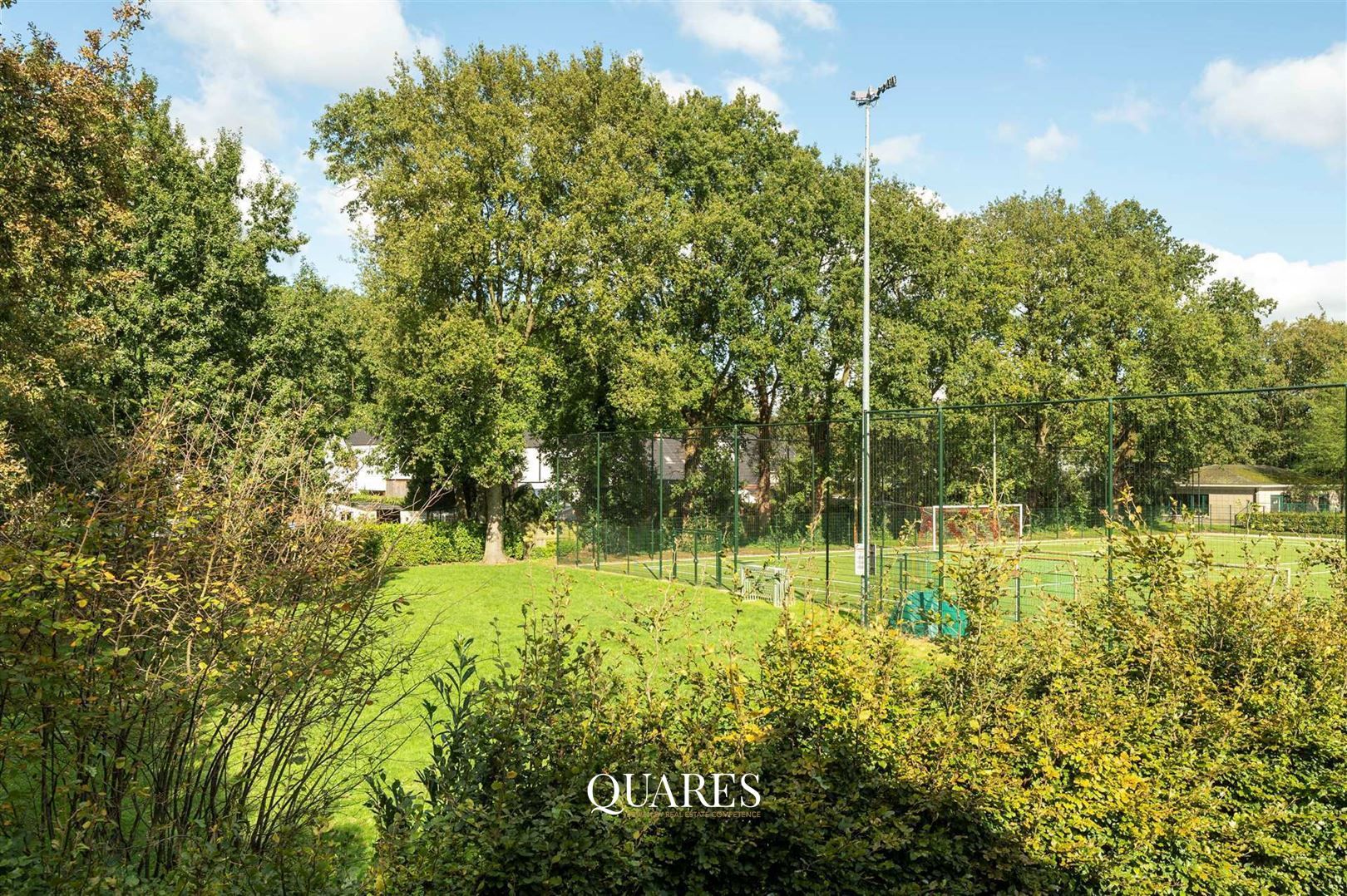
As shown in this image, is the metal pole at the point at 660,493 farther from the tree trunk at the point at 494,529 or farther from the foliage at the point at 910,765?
the foliage at the point at 910,765

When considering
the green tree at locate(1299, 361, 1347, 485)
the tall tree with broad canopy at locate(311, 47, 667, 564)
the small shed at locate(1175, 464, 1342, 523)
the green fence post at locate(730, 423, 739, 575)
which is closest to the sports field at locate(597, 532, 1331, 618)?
the green fence post at locate(730, 423, 739, 575)

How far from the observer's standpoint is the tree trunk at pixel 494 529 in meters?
21.6

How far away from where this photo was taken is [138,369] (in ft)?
53.2

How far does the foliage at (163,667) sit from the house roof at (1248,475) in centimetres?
3632

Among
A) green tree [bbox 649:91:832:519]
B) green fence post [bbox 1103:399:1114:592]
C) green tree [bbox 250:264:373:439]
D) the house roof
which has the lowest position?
green fence post [bbox 1103:399:1114:592]

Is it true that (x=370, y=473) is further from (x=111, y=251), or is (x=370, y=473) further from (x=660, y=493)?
(x=660, y=493)

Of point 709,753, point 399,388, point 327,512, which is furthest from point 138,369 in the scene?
point 709,753

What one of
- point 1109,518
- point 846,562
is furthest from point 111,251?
point 1109,518

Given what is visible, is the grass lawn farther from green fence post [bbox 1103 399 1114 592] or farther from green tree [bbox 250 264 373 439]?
green tree [bbox 250 264 373 439]

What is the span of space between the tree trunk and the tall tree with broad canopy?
0.05 metres

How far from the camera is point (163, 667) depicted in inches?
120

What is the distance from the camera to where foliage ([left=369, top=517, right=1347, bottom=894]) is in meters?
2.81

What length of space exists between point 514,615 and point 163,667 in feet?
33.9

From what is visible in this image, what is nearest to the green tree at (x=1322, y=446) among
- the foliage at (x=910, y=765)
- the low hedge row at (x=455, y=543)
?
the foliage at (x=910, y=765)
